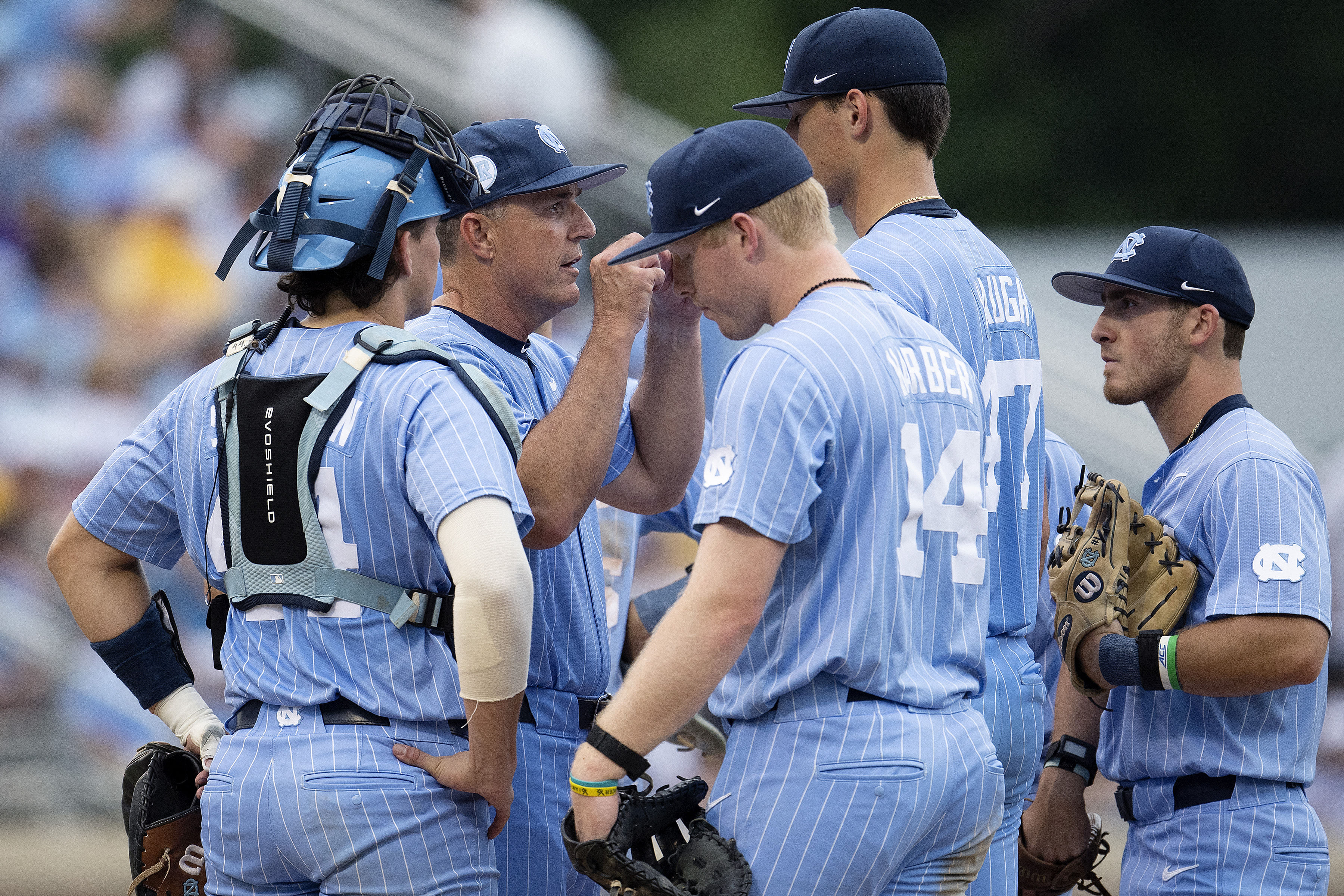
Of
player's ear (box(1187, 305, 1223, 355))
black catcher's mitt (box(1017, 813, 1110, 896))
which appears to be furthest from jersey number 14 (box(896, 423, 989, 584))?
black catcher's mitt (box(1017, 813, 1110, 896))

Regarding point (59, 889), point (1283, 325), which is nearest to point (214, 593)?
point (59, 889)

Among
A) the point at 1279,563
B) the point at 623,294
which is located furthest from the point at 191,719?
the point at 1279,563

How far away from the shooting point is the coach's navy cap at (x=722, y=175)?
264 centimetres

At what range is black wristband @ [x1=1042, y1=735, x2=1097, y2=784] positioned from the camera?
374 centimetres

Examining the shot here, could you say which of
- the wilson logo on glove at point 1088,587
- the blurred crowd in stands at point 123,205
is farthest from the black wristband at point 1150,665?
the blurred crowd in stands at point 123,205

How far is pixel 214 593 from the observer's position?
2852 mm

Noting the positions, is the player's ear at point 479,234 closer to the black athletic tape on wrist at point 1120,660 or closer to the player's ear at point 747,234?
the player's ear at point 747,234

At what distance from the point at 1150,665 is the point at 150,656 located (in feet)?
7.34

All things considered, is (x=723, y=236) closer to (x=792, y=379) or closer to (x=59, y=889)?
(x=792, y=379)

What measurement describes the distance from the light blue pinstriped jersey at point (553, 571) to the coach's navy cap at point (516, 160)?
0.34 meters

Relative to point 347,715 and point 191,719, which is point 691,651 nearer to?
point 347,715

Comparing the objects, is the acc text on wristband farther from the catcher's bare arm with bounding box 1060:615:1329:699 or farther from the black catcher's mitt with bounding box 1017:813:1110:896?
the black catcher's mitt with bounding box 1017:813:1110:896

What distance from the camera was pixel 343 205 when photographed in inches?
109

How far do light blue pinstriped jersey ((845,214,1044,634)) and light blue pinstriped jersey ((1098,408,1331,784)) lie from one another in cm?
41
